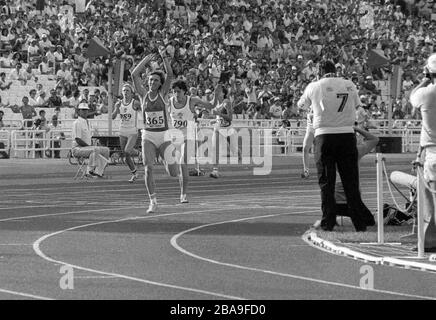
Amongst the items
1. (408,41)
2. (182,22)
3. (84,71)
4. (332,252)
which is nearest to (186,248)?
(332,252)

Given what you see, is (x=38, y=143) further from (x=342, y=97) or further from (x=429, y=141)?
(x=429, y=141)

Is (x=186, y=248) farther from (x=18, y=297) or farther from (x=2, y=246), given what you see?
(x=18, y=297)

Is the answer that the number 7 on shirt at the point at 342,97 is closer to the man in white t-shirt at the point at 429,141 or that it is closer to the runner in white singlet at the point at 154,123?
the man in white t-shirt at the point at 429,141

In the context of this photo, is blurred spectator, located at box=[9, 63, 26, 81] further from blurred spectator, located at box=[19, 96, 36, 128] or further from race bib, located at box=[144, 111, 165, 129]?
race bib, located at box=[144, 111, 165, 129]

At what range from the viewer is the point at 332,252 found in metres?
14.6

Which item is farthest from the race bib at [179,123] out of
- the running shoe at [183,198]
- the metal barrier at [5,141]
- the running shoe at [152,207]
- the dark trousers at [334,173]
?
the metal barrier at [5,141]

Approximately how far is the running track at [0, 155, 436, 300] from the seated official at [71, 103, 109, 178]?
3.72 m

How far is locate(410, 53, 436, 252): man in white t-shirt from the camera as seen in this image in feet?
46.0

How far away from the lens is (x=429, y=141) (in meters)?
14.2

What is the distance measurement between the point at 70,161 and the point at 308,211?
1542 centimetres

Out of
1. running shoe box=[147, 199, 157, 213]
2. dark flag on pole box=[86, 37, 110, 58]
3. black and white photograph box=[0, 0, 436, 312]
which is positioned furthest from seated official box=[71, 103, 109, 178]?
running shoe box=[147, 199, 157, 213]

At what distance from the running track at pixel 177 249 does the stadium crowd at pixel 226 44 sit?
1415cm

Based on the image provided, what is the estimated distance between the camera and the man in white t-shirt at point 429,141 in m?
14.0

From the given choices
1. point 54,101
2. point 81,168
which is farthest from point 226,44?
point 81,168
